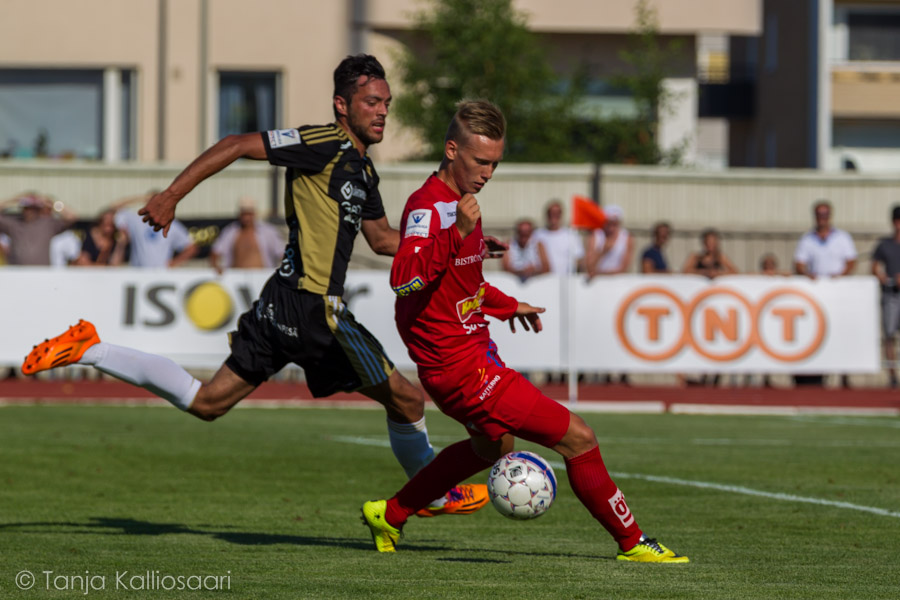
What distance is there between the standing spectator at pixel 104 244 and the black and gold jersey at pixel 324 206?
12255 millimetres

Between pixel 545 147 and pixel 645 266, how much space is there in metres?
9.66

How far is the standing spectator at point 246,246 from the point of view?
18.0 m

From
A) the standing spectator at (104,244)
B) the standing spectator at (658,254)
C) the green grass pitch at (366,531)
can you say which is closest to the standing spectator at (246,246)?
the standing spectator at (104,244)

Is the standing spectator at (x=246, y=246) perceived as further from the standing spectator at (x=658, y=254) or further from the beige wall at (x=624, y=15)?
the beige wall at (x=624, y=15)

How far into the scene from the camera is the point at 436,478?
6.61 m

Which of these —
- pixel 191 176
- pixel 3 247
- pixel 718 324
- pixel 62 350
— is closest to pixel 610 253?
pixel 718 324

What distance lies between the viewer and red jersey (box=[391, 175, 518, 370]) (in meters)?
5.93

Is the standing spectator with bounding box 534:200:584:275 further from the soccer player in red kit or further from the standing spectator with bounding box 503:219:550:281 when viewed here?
the soccer player in red kit

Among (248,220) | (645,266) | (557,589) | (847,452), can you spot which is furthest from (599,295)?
(557,589)

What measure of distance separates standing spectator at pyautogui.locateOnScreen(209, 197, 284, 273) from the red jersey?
1187 centimetres

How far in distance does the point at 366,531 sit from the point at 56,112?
23.8 metres

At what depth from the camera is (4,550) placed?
646cm

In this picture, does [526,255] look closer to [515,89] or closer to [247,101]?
[515,89]

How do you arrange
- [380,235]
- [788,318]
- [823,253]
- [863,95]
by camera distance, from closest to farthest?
[380,235] < [788,318] < [823,253] < [863,95]
